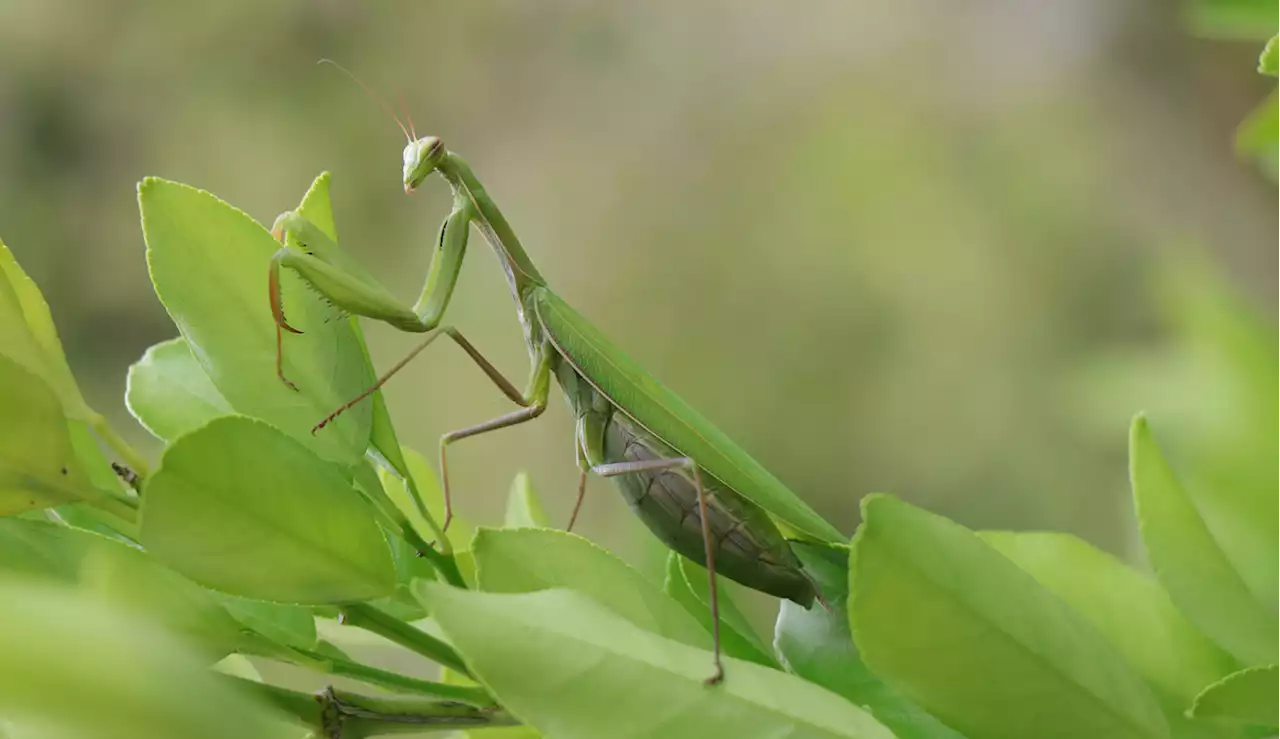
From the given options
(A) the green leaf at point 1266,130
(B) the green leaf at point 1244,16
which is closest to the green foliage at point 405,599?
(A) the green leaf at point 1266,130

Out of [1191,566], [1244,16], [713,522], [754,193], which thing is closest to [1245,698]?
[1191,566]

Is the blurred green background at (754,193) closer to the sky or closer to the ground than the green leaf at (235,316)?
closer to the sky

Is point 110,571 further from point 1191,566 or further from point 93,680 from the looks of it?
point 1191,566

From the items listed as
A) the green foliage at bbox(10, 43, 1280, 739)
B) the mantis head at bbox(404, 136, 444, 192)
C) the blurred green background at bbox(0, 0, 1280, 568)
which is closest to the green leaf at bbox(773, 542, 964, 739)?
the green foliage at bbox(10, 43, 1280, 739)

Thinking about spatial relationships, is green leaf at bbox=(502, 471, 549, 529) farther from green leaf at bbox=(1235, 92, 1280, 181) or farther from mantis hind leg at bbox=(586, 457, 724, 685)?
green leaf at bbox=(1235, 92, 1280, 181)

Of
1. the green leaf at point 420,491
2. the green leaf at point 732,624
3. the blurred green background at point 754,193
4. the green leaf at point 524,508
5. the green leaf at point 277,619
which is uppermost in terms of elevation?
the blurred green background at point 754,193

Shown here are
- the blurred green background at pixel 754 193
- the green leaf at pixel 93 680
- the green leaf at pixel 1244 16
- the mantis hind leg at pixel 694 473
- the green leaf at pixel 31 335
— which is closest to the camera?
the green leaf at pixel 93 680

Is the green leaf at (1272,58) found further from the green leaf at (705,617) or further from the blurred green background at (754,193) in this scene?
the blurred green background at (754,193)
